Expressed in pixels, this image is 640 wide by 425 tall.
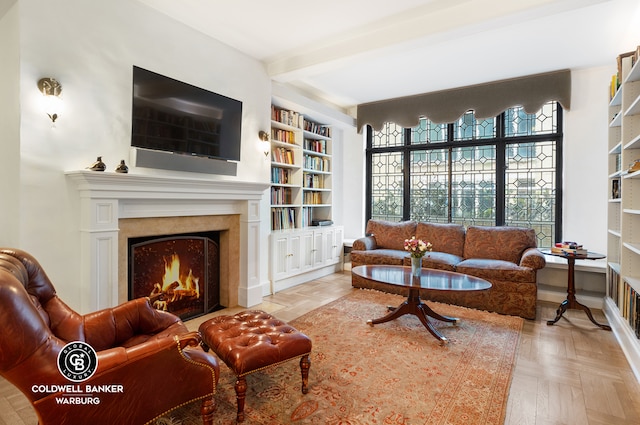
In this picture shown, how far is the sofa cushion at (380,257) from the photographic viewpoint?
4496mm

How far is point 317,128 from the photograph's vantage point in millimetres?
5449

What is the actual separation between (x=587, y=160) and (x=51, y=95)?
554 cm

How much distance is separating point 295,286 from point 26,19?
12.4ft

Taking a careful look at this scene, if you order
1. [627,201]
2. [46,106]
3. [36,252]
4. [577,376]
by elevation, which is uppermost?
[46,106]

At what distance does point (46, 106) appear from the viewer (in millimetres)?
2355

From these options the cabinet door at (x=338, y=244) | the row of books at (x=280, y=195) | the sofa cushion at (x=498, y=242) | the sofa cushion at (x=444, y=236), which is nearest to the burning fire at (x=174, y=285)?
the row of books at (x=280, y=195)

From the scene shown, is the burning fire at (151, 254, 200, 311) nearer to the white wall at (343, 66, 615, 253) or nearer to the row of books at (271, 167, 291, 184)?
the row of books at (271, 167, 291, 184)

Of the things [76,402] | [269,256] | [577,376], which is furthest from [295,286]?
[76,402]

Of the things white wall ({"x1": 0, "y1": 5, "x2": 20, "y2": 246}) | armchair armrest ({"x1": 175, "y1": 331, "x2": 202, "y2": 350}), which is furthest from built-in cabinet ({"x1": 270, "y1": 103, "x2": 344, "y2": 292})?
armchair armrest ({"x1": 175, "y1": 331, "x2": 202, "y2": 350})

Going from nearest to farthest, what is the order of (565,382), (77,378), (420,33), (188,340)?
(77,378) → (188,340) → (565,382) → (420,33)

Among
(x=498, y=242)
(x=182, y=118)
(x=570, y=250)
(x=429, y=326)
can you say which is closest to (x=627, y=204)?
(x=570, y=250)

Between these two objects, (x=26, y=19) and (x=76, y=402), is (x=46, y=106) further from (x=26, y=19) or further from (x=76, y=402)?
(x=76, y=402)

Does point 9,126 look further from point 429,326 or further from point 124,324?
point 429,326

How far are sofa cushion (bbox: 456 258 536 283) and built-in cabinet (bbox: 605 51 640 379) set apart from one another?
737 millimetres
